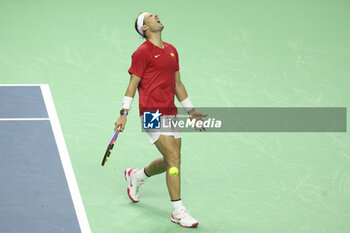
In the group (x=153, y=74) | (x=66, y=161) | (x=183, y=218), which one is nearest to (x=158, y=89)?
(x=153, y=74)

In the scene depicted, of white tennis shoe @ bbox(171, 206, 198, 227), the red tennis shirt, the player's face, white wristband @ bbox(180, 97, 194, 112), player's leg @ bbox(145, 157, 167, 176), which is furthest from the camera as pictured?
white wristband @ bbox(180, 97, 194, 112)

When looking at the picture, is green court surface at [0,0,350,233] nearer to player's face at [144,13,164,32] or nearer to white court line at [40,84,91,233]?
white court line at [40,84,91,233]

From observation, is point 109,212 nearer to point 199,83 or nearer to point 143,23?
point 143,23

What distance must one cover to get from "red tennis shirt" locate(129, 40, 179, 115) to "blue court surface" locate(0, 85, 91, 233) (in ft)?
4.63

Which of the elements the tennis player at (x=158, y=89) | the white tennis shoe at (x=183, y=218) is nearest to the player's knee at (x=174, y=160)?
the tennis player at (x=158, y=89)

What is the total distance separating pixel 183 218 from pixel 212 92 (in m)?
3.79

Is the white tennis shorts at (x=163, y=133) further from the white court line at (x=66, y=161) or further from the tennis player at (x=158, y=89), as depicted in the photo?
the white court line at (x=66, y=161)

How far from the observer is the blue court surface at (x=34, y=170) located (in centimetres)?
654

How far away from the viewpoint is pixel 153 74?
6641mm

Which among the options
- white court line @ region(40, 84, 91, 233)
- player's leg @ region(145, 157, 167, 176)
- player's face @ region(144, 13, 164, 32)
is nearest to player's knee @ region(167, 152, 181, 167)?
player's leg @ region(145, 157, 167, 176)

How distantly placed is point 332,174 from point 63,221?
345cm

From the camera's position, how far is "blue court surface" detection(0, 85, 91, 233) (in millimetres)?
6543

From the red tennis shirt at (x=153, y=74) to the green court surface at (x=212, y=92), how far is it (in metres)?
1.23

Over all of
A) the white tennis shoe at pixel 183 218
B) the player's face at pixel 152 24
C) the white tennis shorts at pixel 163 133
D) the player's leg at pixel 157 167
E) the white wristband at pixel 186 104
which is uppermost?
the player's face at pixel 152 24
